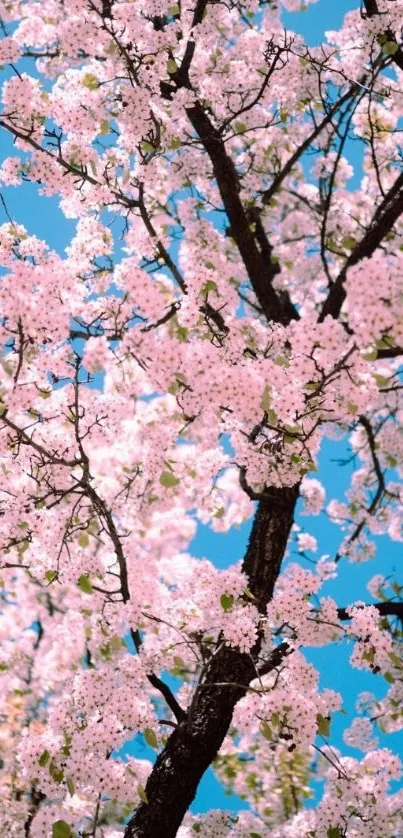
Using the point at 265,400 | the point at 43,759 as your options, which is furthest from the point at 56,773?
the point at 265,400

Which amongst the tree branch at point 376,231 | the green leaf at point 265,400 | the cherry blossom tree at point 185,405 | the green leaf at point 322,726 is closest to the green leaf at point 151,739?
the cherry blossom tree at point 185,405

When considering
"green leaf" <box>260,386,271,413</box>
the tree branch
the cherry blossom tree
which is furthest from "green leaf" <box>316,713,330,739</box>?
the tree branch

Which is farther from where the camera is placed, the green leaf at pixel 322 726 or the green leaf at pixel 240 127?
the green leaf at pixel 240 127

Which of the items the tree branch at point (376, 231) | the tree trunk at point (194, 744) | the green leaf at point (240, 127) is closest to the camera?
the tree trunk at point (194, 744)

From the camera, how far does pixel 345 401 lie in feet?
13.5

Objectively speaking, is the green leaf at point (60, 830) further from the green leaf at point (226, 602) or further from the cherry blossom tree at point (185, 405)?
the green leaf at point (226, 602)

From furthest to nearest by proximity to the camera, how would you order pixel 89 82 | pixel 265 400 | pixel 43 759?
pixel 89 82
pixel 43 759
pixel 265 400

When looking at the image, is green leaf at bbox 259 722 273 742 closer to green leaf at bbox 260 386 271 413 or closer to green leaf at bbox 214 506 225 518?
green leaf at bbox 260 386 271 413

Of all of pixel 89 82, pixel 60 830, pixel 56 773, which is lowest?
pixel 60 830

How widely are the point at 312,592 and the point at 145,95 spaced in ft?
11.9

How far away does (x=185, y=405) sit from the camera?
3.90 meters

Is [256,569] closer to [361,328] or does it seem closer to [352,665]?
[352,665]

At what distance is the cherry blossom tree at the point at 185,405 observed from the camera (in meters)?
3.96

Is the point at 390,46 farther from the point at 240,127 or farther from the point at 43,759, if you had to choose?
the point at 43,759
